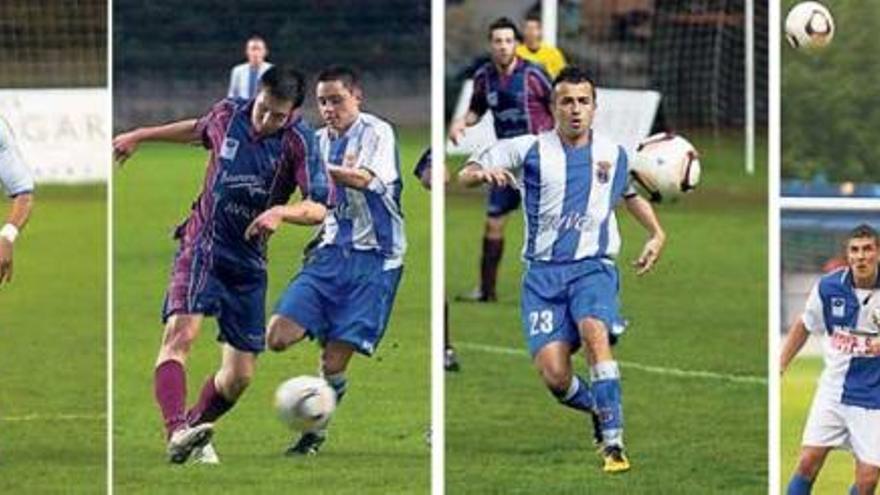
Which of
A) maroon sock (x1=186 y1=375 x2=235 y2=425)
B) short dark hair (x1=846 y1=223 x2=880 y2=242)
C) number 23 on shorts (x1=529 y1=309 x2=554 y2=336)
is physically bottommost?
maroon sock (x1=186 y1=375 x2=235 y2=425)

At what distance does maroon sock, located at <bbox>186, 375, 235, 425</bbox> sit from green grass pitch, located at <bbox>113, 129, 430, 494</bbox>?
3cm

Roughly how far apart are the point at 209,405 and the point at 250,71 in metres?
1.26

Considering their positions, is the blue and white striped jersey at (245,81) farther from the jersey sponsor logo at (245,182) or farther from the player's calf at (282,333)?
the player's calf at (282,333)

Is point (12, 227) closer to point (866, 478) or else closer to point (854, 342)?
point (854, 342)

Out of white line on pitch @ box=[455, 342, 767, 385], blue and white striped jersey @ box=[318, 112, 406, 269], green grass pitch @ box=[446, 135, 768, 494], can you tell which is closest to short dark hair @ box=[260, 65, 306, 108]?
blue and white striped jersey @ box=[318, 112, 406, 269]

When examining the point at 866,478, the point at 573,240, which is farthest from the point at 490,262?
the point at 866,478

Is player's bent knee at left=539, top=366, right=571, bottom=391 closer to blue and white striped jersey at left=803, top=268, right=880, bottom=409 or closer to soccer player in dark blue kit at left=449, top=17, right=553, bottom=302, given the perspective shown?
soccer player in dark blue kit at left=449, top=17, right=553, bottom=302

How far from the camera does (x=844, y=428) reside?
13.6m

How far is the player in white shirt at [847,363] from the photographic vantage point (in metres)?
13.5

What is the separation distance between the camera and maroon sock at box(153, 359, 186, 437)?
44.3 ft

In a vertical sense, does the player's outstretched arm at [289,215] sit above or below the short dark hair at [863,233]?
above

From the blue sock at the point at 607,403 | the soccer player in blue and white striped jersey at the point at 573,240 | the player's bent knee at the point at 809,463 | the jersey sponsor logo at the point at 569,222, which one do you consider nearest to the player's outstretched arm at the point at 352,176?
the soccer player in blue and white striped jersey at the point at 573,240

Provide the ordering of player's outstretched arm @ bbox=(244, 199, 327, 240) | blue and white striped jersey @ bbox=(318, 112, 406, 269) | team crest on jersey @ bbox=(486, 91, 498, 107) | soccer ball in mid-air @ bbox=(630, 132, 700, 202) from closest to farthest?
player's outstretched arm @ bbox=(244, 199, 327, 240), blue and white striped jersey @ bbox=(318, 112, 406, 269), soccer ball in mid-air @ bbox=(630, 132, 700, 202), team crest on jersey @ bbox=(486, 91, 498, 107)

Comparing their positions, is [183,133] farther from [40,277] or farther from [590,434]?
[590,434]
